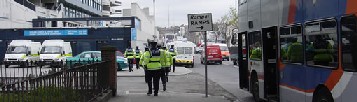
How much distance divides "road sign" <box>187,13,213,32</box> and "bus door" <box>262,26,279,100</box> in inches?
95.7

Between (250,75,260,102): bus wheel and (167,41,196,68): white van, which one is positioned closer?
(250,75,260,102): bus wheel

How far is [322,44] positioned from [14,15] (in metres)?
48.0

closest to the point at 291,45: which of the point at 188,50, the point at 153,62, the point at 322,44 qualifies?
the point at 322,44

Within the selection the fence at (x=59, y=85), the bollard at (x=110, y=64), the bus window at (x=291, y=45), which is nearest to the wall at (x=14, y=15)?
the bollard at (x=110, y=64)

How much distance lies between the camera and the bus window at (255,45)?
12.3m

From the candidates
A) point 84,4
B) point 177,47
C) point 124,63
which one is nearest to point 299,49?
point 124,63

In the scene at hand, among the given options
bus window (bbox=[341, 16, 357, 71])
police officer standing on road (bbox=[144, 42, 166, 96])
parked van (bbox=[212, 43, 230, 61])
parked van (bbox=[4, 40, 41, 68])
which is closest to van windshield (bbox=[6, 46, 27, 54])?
parked van (bbox=[4, 40, 41, 68])

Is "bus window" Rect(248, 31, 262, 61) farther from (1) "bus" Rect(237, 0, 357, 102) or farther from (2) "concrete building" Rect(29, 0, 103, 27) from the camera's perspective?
(2) "concrete building" Rect(29, 0, 103, 27)

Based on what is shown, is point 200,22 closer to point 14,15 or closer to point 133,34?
point 133,34

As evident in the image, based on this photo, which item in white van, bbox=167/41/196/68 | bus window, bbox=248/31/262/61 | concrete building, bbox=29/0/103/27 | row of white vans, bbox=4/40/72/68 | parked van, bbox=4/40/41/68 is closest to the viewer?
bus window, bbox=248/31/262/61

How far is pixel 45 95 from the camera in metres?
7.58

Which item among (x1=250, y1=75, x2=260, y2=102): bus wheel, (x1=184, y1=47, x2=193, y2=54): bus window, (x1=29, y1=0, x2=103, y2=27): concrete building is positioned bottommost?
(x1=250, y1=75, x2=260, y2=102): bus wheel

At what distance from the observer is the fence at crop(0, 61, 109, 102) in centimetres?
637

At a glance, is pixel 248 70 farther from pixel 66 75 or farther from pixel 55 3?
pixel 55 3
